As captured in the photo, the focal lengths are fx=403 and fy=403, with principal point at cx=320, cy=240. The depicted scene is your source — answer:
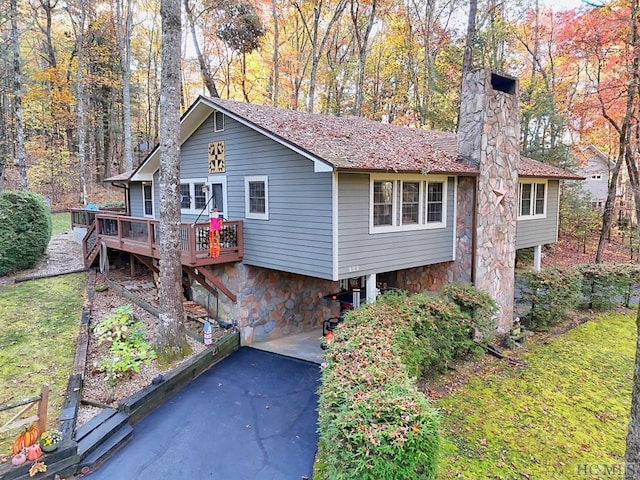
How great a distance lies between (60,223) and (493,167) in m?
20.7

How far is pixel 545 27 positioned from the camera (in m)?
20.8

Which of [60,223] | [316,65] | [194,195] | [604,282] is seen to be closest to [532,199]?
[604,282]

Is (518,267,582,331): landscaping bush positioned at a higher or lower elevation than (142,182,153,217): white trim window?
lower

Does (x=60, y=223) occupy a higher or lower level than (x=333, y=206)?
lower

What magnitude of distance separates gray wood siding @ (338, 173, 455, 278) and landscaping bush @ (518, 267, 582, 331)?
2864mm

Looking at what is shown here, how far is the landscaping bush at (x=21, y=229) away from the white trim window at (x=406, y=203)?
32.4 feet

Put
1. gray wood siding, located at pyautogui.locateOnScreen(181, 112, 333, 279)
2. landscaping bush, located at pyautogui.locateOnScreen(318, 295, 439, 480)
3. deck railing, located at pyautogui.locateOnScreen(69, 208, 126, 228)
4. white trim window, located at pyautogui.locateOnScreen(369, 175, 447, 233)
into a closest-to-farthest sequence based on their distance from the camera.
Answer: landscaping bush, located at pyautogui.locateOnScreen(318, 295, 439, 480)
gray wood siding, located at pyautogui.locateOnScreen(181, 112, 333, 279)
white trim window, located at pyautogui.locateOnScreen(369, 175, 447, 233)
deck railing, located at pyautogui.locateOnScreen(69, 208, 126, 228)

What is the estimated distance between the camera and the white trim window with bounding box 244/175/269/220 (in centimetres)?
937

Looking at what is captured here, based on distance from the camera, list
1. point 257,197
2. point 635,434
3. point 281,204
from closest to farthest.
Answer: point 635,434 → point 281,204 → point 257,197

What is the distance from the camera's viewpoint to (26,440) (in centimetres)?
500

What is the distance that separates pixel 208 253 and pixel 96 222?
534cm

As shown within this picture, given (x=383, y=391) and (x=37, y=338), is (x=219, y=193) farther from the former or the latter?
(x=383, y=391)

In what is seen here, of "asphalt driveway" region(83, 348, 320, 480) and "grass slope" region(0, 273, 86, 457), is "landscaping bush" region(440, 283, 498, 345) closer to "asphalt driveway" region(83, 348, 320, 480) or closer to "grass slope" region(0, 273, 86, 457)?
"asphalt driveway" region(83, 348, 320, 480)

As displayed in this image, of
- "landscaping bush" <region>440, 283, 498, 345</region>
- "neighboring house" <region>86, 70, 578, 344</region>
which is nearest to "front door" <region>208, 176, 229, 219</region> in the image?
"neighboring house" <region>86, 70, 578, 344</region>
